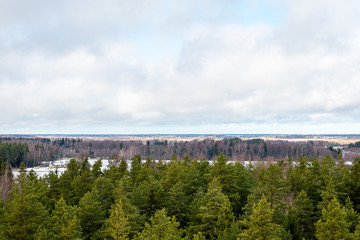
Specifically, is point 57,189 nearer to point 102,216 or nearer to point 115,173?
point 115,173

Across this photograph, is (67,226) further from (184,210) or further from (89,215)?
(184,210)

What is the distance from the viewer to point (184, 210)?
3078 centimetres

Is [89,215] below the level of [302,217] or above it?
above

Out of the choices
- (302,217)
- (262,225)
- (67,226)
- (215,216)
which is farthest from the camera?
(302,217)

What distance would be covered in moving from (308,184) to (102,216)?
987 inches

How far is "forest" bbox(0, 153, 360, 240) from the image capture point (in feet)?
64.1

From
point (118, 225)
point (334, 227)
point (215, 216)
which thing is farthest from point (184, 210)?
point (334, 227)

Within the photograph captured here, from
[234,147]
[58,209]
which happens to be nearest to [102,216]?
[58,209]

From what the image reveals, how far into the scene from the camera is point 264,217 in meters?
18.5

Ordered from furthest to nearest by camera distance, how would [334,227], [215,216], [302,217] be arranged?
[302,217] → [215,216] → [334,227]

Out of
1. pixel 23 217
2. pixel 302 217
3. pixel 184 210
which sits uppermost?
pixel 23 217

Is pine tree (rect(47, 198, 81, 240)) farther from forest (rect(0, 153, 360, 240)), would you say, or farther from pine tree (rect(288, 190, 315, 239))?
pine tree (rect(288, 190, 315, 239))

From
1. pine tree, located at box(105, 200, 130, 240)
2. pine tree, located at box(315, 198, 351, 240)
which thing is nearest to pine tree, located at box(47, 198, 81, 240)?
pine tree, located at box(105, 200, 130, 240)

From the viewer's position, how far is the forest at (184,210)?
19531 mm
